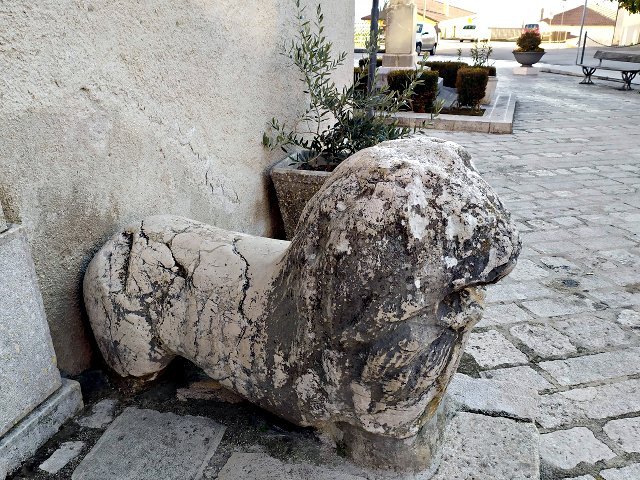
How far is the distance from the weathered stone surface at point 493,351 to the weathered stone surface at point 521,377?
0.18 ft

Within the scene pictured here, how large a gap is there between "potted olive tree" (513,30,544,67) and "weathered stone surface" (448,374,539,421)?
17336 mm

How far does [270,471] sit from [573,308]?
88.3 inches

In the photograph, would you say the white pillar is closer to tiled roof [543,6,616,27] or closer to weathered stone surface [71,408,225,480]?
weathered stone surface [71,408,225,480]

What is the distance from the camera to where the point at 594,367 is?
101 inches

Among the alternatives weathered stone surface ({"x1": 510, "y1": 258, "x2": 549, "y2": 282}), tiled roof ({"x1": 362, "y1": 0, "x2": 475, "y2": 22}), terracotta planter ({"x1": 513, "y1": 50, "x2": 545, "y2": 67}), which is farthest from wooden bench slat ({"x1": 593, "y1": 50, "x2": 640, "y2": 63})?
tiled roof ({"x1": 362, "y1": 0, "x2": 475, "y2": 22})

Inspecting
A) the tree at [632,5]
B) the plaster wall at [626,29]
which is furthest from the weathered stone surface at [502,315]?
the plaster wall at [626,29]

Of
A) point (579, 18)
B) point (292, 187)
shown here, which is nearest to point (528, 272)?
point (292, 187)

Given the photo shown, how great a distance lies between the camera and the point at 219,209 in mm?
2893

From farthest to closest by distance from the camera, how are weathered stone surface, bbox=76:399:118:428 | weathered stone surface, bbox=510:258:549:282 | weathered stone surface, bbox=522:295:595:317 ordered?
weathered stone surface, bbox=510:258:549:282, weathered stone surface, bbox=522:295:595:317, weathered stone surface, bbox=76:399:118:428

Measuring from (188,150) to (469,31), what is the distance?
42.9 m

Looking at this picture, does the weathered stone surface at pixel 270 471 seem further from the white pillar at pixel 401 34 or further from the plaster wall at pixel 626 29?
the plaster wall at pixel 626 29

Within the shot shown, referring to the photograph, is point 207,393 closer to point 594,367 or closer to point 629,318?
point 594,367

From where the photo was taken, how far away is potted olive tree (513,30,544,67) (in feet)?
55.9

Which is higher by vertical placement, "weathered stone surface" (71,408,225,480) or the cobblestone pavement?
"weathered stone surface" (71,408,225,480)
